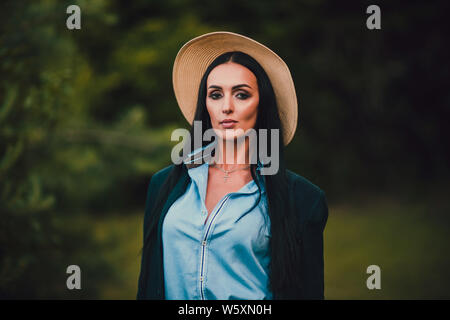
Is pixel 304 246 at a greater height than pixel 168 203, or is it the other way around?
pixel 168 203

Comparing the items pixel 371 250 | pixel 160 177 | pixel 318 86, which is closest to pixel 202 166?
pixel 160 177

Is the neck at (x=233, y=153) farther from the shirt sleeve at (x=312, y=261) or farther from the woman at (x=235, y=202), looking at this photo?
the shirt sleeve at (x=312, y=261)

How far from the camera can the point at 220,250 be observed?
1.80 metres

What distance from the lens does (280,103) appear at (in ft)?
6.94

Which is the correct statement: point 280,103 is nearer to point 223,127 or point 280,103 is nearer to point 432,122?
point 223,127

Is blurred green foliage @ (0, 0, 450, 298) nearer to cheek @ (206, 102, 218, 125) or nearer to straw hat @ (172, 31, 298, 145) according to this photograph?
straw hat @ (172, 31, 298, 145)

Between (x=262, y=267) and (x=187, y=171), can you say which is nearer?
(x=262, y=267)

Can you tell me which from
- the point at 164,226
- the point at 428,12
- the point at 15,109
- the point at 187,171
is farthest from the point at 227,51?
the point at 428,12

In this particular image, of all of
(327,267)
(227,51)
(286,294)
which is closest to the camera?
(286,294)

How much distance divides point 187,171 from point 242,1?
37.0 feet

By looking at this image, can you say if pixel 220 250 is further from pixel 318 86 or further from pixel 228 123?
pixel 318 86

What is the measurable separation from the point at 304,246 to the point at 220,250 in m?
0.36

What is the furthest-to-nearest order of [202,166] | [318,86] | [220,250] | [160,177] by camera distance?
[318,86]
[160,177]
[202,166]
[220,250]

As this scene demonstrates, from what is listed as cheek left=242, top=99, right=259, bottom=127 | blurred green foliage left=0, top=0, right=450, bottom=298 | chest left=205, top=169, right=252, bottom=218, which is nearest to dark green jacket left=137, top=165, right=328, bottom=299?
chest left=205, top=169, right=252, bottom=218
